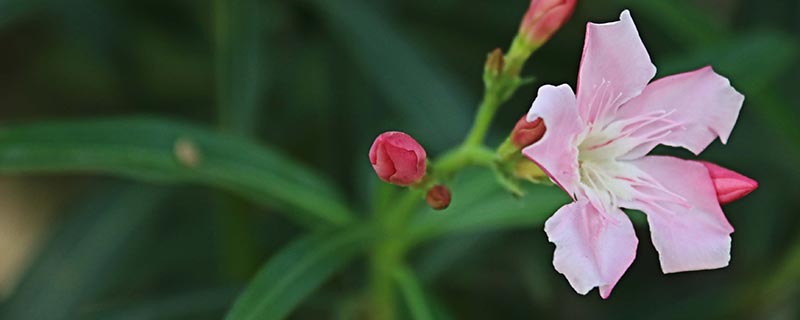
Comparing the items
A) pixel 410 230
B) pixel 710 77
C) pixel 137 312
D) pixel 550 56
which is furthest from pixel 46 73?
pixel 710 77

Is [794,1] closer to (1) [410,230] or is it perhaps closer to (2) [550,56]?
(2) [550,56]

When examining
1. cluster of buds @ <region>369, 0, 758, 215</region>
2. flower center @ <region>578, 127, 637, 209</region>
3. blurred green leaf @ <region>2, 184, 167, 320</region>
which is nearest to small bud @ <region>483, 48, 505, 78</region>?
cluster of buds @ <region>369, 0, 758, 215</region>

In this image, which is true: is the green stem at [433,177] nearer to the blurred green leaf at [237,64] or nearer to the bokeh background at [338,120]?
the bokeh background at [338,120]

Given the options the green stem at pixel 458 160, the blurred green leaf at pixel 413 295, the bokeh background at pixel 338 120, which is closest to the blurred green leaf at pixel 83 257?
the bokeh background at pixel 338 120

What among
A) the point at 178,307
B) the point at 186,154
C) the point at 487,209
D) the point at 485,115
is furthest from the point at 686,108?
the point at 178,307

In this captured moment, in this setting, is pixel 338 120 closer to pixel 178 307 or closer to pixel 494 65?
pixel 178 307

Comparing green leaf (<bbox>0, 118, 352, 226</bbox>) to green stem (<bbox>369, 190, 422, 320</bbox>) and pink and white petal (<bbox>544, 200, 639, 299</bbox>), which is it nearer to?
green stem (<bbox>369, 190, 422, 320</bbox>)
